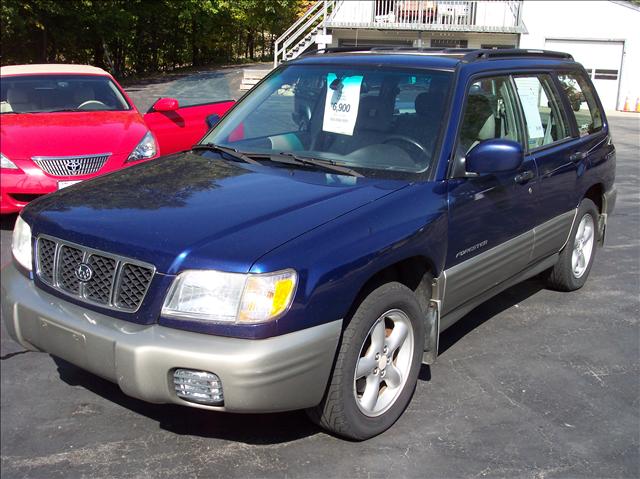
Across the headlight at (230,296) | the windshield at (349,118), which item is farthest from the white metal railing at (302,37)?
the headlight at (230,296)

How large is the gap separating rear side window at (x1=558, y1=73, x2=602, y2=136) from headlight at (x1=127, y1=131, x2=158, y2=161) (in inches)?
157

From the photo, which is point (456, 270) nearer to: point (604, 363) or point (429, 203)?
point (429, 203)

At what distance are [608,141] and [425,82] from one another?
2.48m

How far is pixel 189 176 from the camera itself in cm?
384

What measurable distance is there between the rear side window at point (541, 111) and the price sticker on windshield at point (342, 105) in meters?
1.12

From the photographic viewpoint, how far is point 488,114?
434 centimetres

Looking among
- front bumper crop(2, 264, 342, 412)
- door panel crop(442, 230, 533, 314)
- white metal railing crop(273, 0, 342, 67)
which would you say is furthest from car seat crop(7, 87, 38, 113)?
white metal railing crop(273, 0, 342, 67)

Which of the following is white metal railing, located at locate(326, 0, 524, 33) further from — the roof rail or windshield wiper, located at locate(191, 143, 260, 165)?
windshield wiper, located at locate(191, 143, 260, 165)

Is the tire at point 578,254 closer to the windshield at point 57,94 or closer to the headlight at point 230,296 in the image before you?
the headlight at point 230,296

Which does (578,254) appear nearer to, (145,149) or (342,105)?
(342,105)

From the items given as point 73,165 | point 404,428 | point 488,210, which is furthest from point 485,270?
point 73,165

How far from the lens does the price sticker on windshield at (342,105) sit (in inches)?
165

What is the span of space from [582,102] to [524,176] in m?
1.53

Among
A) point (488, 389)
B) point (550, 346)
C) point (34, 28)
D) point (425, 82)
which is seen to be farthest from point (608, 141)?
point (34, 28)
